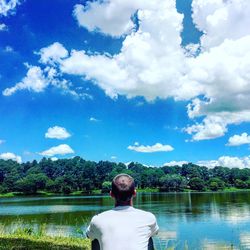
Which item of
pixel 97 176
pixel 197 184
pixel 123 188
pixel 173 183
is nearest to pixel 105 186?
pixel 97 176

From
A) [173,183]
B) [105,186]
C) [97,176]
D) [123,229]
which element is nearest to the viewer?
[123,229]

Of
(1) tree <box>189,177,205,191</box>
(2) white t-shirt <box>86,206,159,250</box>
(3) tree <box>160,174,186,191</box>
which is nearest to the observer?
(2) white t-shirt <box>86,206,159,250</box>

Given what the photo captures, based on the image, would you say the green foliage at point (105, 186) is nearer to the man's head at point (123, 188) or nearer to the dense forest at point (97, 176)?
the dense forest at point (97, 176)

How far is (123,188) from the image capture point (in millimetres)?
3441

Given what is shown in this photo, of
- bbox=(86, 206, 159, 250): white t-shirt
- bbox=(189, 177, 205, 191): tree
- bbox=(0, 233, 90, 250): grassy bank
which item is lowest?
bbox=(0, 233, 90, 250): grassy bank

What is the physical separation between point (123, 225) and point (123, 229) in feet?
0.11

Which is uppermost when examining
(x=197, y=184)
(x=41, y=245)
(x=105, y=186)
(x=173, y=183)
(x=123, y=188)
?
(x=173, y=183)

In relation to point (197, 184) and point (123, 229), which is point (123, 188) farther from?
point (197, 184)

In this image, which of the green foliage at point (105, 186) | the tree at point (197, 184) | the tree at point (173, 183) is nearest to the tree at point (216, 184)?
the tree at point (197, 184)

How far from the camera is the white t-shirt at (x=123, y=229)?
3.31 meters

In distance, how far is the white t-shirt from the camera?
3.31 meters

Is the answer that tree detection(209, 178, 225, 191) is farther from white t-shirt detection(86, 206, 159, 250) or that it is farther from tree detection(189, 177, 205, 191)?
white t-shirt detection(86, 206, 159, 250)

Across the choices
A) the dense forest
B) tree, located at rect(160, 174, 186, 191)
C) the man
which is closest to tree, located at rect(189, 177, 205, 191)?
the dense forest

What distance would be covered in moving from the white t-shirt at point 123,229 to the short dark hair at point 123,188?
0.09 m
